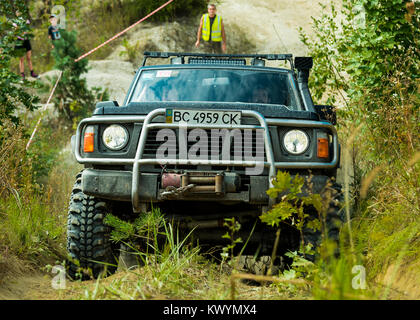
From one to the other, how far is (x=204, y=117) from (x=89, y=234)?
1.22 metres

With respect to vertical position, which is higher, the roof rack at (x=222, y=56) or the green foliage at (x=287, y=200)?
the roof rack at (x=222, y=56)

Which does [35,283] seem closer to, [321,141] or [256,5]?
[321,141]

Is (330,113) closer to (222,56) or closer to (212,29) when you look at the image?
(222,56)

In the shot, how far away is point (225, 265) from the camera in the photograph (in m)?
4.01

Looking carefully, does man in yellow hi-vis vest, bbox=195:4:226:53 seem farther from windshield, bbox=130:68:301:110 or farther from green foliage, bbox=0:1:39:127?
windshield, bbox=130:68:301:110

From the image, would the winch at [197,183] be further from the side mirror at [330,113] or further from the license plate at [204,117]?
the side mirror at [330,113]

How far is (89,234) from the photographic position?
3.60 metres

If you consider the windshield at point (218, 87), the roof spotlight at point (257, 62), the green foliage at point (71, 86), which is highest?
the green foliage at point (71, 86)

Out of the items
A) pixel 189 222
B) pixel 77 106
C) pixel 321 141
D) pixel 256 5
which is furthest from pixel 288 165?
pixel 256 5

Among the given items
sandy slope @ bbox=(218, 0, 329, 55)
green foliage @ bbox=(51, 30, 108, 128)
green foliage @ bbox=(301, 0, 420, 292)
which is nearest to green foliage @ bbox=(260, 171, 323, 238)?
green foliage @ bbox=(301, 0, 420, 292)

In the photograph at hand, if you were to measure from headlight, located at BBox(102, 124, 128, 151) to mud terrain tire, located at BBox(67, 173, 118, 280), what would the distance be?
450mm

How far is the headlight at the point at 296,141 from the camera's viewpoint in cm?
353

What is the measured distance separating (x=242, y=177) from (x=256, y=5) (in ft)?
61.0

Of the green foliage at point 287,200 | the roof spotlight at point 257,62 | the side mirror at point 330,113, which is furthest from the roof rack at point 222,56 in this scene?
the green foliage at point 287,200
